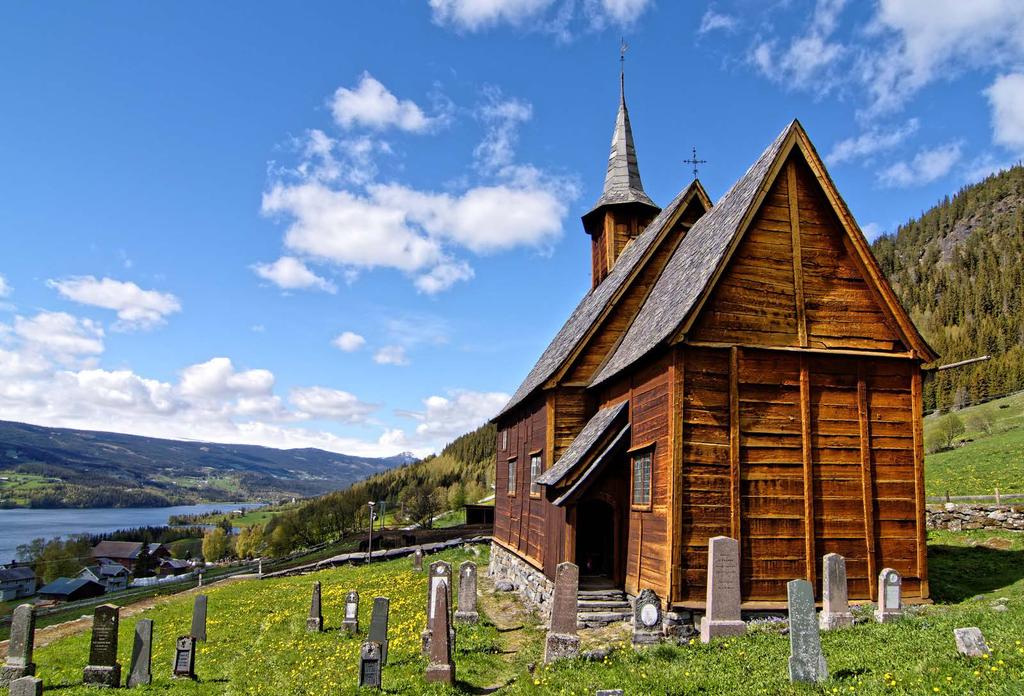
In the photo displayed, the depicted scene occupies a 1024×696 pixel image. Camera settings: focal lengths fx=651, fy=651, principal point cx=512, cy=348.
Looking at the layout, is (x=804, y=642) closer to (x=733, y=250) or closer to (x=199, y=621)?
(x=733, y=250)

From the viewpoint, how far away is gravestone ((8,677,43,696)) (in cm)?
1309

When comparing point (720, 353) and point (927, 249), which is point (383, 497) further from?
point (927, 249)

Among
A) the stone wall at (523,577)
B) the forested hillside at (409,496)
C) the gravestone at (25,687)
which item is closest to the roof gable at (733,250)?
the stone wall at (523,577)

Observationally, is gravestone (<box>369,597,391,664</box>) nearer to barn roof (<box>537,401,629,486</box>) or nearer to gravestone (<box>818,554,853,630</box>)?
barn roof (<box>537,401,629,486</box>)

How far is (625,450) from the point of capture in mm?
17281

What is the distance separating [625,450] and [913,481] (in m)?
6.64

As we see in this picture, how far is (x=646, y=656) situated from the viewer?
1180cm

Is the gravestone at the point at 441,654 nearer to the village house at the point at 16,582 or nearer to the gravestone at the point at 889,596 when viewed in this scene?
the gravestone at the point at 889,596

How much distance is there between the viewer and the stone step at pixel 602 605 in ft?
51.3

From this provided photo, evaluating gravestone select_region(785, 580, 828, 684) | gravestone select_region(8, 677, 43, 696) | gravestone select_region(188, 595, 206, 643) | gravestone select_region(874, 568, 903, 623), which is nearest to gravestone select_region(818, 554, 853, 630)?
gravestone select_region(874, 568, 903, 623)

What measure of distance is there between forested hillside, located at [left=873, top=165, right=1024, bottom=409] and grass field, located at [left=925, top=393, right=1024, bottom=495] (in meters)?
21.5

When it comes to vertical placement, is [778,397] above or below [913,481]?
above

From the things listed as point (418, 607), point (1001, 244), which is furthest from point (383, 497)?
point (1001, 244)

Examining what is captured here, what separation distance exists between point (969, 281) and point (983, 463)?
110 m
